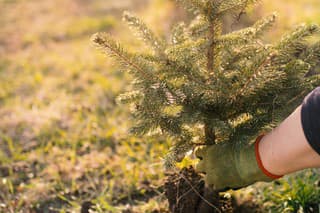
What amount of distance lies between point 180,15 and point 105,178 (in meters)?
3.19

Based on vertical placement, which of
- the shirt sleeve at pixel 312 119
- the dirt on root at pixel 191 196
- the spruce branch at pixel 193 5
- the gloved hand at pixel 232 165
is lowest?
the dirt on root at pixel 191 196

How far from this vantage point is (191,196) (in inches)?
97.4

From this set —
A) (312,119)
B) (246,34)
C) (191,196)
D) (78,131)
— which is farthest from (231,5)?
(78,131)

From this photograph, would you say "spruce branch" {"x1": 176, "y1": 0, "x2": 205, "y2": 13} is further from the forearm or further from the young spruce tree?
the forearm

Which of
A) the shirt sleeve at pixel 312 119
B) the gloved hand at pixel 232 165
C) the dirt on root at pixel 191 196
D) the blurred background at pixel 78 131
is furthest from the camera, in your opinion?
the blurred background at pixel 78 131

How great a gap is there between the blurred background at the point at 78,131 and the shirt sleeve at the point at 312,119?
70cm

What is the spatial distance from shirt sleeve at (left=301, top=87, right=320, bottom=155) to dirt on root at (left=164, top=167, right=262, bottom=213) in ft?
2.53

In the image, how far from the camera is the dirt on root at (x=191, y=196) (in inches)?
95.8

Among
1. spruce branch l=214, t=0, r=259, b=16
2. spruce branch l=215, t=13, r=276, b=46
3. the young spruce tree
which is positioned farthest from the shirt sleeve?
spruce branch l=214, t=0, r=259, b=16

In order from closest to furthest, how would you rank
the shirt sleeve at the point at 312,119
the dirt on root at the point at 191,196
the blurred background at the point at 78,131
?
the shirt sleeve at the point at 312,119 < the dirt on root at the point at 191,196 < the blurred background at the point at 78,131

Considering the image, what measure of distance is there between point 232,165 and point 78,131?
1943 millimetres

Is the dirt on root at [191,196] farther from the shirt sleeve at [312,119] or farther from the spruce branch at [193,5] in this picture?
the spruce branch at [193,5]

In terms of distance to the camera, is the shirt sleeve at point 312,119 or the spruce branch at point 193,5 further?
the spruce branch at point 193,5

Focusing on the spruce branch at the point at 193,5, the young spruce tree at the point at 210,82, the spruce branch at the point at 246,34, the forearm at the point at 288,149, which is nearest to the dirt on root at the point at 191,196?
the young spruce tree at the point at 210,82
